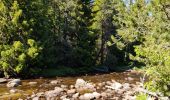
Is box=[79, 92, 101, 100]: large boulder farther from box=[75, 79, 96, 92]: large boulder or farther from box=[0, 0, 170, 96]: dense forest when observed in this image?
box=[0, 0, 170, 96]: dense forest

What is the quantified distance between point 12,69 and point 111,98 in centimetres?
1727

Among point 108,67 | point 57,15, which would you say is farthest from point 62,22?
point 108,67

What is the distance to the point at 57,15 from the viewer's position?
51906 mm

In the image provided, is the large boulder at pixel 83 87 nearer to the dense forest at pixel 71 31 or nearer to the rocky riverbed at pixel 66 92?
the rocky riverbed at pixel 66 92

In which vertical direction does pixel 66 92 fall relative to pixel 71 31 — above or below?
below

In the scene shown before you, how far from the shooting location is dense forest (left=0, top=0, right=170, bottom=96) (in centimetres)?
3821

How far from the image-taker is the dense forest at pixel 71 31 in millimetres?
38213

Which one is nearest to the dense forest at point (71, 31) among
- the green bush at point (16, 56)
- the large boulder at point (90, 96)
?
the green bush at point (16, 56)

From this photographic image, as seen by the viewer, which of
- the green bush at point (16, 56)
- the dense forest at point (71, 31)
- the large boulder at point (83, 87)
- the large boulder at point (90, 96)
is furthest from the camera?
the green bush at point (16, 56)

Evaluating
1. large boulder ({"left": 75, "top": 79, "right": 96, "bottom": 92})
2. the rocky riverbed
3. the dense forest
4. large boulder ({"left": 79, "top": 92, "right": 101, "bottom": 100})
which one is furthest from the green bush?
large boulder ({"left": 79, "top": 92, "right": 101, "bottom": 100})

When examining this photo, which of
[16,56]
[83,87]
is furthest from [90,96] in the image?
[16,56]

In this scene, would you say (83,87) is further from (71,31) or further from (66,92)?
(71,31)

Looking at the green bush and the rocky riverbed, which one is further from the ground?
the green bush

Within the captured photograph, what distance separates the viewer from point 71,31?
2064 inches
